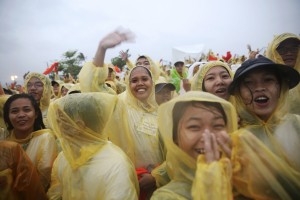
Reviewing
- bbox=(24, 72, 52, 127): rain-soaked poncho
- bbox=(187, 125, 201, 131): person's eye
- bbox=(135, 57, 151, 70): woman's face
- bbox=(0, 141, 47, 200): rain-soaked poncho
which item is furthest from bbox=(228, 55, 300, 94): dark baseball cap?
bbox=(24, 72, 52, 127): rain-soaked poncho

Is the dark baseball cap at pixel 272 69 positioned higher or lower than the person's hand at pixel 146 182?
higher

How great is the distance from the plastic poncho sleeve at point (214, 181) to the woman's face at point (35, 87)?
4080 mm

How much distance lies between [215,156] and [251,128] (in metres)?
0.85

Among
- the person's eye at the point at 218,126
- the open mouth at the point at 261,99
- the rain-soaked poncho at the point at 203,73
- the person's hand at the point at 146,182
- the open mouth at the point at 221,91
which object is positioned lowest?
the person's hand at the point at 146,182

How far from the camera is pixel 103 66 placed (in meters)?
3.19

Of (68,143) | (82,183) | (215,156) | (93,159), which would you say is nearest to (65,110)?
(68,143)

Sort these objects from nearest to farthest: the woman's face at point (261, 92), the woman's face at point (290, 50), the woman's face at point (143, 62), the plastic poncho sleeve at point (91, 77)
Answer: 1. the woman's face at point (261, 92)
2. the woman's face at point (290, 50)
3. the plastic poncho sleeve at point (91, 77)
4. the woman's face at point (143, 62)

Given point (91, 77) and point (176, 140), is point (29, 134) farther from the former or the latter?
point (176, 140)

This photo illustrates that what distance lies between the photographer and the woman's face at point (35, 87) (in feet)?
14.5

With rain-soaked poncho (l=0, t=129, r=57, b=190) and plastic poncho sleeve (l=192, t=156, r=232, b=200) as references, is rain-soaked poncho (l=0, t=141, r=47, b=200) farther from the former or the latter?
plastic poncho sleeve (l=192, t=156, r=232, b=200)

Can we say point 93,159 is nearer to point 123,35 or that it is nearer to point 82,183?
point 82,183

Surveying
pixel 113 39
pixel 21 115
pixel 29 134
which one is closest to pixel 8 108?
pixel 21 115

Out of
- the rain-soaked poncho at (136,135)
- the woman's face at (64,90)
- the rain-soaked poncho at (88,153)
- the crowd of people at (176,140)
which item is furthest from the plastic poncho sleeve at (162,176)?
the woman's face at (64,90)

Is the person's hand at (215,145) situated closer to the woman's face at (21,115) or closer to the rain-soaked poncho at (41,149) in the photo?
the rain-soaked poncho at (41,149)
